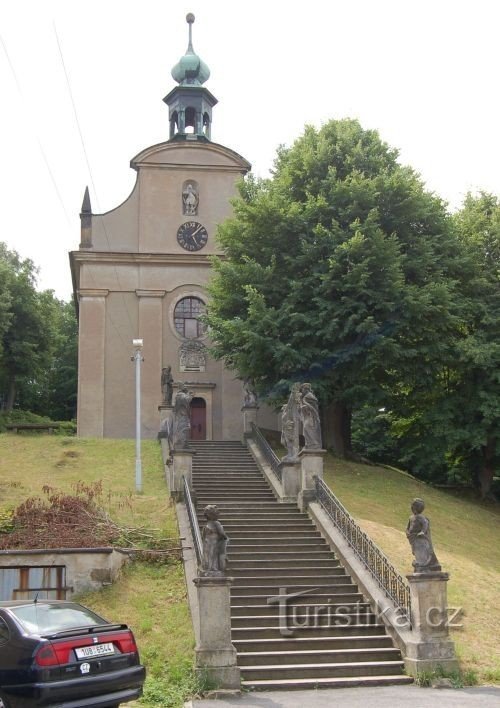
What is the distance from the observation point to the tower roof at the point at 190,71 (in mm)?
38969

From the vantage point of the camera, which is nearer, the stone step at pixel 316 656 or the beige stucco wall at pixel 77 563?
the stone step at pixel 316 656

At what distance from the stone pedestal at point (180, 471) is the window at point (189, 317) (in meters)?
14.7

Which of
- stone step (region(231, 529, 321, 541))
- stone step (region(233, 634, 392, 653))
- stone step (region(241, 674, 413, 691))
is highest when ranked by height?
stone step (region(231, 529, 321, 541))

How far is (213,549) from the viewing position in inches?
502

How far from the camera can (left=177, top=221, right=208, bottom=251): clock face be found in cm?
3603

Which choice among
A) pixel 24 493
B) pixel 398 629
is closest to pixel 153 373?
pixel 24 493

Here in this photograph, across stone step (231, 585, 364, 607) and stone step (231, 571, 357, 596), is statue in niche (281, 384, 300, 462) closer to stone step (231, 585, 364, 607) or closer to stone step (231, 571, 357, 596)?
stone step (231, 571, 357, 596)

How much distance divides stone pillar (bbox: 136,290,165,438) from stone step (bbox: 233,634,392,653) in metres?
20.5

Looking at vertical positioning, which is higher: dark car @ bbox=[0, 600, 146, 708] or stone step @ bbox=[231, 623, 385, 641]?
dark car @ bbox=[0, 600, 146, 708]

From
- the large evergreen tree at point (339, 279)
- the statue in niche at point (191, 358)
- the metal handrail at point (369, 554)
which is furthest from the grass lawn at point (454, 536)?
the statue in niche at point (191, 358)

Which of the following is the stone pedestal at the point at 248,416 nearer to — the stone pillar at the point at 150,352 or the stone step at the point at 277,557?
the stone pillar at the point at 150,352

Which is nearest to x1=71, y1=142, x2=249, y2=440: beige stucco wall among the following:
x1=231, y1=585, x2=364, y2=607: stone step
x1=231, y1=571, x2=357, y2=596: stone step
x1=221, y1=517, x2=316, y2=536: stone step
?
x1=221, y1=517, x2=316, y2=536: stone step

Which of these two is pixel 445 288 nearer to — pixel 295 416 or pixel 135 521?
pixel 295 416

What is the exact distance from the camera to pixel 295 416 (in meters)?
22.0
